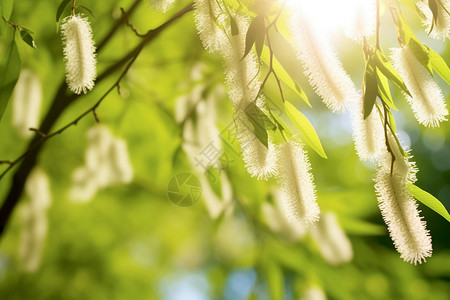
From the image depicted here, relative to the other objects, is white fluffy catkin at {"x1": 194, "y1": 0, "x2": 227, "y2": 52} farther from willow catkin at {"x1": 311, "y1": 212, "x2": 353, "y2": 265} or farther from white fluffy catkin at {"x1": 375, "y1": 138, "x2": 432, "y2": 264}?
willow catkin at {"x1": 311, "y1": 212, "x2": 353, "y2": 265}

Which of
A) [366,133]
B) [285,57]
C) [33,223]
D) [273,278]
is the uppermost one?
[366,133]

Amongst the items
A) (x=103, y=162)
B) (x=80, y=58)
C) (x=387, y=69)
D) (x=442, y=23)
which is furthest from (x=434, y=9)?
(x=103, y=162)

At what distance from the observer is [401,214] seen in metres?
0.71

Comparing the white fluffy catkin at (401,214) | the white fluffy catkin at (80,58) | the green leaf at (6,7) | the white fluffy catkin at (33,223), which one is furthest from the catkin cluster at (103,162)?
the white fluffy catkin at (401,214)

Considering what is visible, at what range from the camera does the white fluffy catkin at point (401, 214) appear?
0.71m

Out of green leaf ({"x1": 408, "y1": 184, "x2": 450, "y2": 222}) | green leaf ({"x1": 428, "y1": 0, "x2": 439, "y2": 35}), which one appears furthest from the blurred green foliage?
green leaf ({"x1": 428, "y1": 0, "x2": 439, "y2": 35})

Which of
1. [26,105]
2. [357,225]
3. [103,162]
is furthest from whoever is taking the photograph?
[357,225]

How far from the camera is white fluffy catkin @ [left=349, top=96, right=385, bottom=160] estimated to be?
0.76 metres

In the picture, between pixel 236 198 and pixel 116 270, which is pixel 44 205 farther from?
pixel 116 270

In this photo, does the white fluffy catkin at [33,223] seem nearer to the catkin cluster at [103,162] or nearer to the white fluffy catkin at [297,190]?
the catkin cluster at [103,162]

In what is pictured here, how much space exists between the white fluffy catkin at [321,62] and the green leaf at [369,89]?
8 cm

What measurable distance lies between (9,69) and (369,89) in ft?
2.58

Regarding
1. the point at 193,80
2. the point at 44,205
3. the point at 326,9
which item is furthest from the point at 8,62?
the point at 326,9

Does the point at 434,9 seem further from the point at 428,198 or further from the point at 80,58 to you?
the point at 80,58
